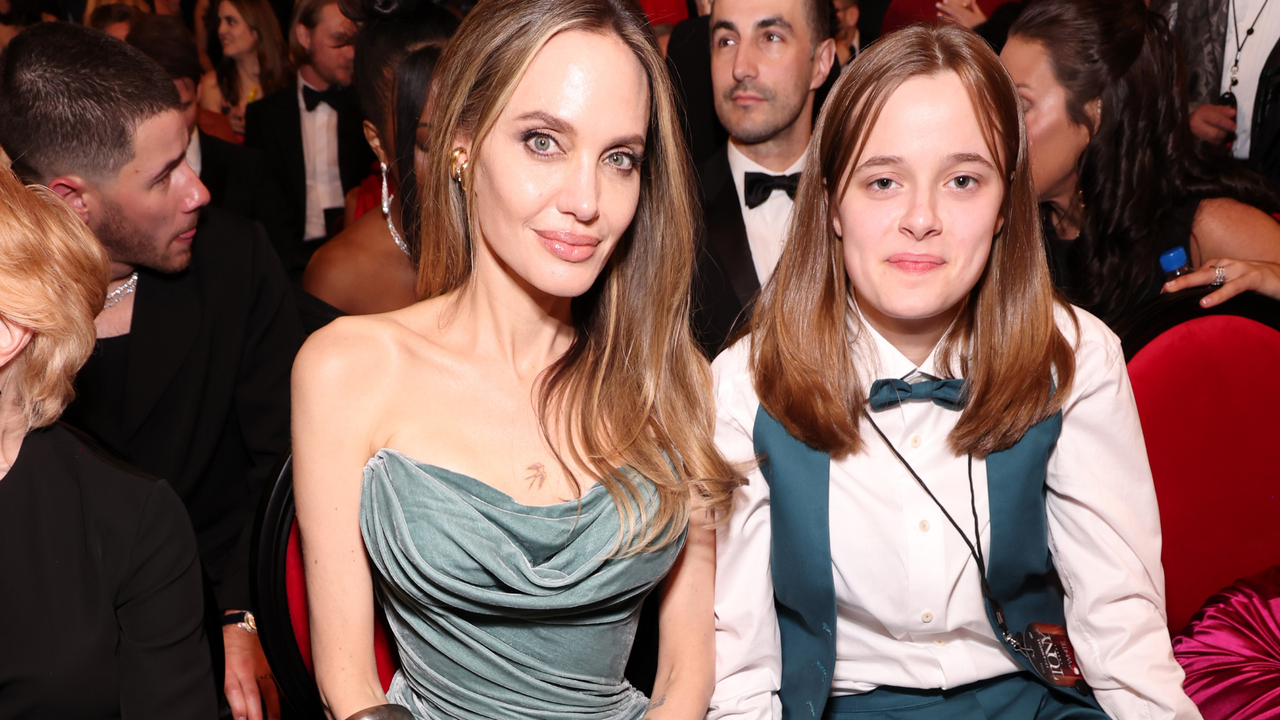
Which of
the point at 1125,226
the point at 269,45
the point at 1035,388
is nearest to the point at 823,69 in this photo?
the point at 1125,226

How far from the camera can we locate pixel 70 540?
136cm

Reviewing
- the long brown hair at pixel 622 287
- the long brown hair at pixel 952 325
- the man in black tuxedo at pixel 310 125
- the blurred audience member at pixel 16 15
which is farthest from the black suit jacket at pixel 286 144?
the long brown hair at pixel 952 325

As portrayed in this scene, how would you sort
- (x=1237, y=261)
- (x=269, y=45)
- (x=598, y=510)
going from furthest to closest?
(x=269, y=45)
(x=1237, y=261)
(x=598, y=510)

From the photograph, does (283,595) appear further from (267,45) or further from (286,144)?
(267,45)

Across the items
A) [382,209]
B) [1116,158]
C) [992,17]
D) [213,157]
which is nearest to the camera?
[1116,158]

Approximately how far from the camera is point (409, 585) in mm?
1412

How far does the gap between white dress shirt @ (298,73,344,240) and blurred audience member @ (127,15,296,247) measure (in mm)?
237

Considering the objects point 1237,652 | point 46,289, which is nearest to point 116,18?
point 46,289

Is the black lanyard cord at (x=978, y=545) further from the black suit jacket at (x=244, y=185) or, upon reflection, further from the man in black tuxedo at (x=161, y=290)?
the black suit jacket at (x=244, y=185)

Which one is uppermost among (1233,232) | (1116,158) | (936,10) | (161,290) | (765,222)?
(936,10)

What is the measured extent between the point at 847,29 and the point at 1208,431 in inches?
130

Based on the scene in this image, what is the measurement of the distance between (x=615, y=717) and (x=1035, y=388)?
2.66ft

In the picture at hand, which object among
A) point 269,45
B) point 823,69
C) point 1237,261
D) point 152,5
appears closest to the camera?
point 1237,261

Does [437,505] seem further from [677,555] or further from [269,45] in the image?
[269,45]
